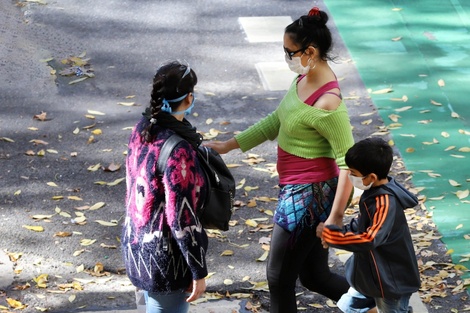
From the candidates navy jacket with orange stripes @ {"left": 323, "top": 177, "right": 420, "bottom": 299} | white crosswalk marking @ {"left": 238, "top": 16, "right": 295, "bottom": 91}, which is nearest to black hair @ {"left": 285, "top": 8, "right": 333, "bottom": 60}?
→ navy jacket with orange stripes @ {"left": 323, "top": 177, "right": 420, "bottom": 299}

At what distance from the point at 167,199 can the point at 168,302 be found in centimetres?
58

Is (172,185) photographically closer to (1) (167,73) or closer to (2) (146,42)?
(1) (167,73)

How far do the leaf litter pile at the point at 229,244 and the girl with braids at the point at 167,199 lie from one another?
169cm

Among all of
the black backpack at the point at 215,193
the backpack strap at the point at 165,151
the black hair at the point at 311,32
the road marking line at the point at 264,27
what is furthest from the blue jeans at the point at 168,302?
the road marking line at the point at 264,27

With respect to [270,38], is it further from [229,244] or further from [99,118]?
[229,244]

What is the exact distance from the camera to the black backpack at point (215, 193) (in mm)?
4121

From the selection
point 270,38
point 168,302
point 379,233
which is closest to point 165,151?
point 168,302

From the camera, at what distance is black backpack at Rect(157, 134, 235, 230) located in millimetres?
4121

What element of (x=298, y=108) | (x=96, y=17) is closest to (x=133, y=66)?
(x=96, y=17)

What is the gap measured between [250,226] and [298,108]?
2403 mm

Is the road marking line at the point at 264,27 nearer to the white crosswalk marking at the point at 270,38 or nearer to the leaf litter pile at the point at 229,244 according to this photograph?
the white crosswalk marking at the point at 270,38

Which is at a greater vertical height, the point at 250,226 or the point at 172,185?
the point at 172,185

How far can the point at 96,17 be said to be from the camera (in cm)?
1068

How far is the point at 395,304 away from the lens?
4.45 metres
